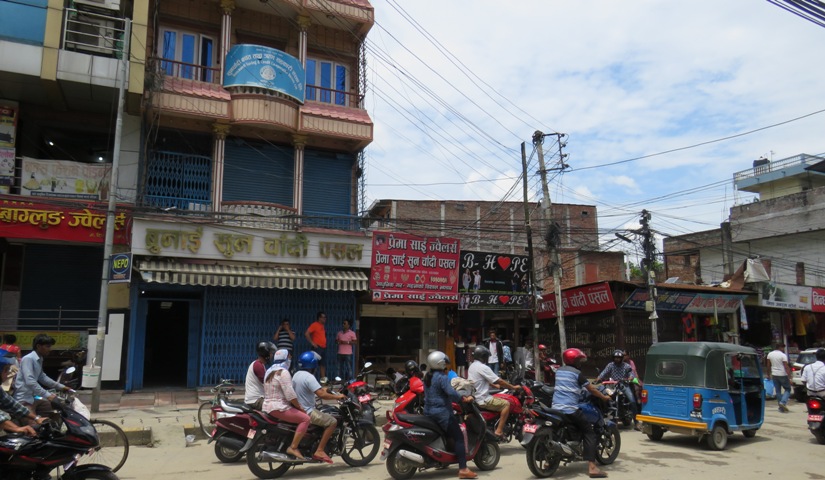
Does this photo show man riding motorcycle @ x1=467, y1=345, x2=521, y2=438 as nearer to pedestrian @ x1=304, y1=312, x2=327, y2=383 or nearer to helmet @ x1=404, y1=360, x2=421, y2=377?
helmet @ x1=404, y1=360, x2=421, y2=377

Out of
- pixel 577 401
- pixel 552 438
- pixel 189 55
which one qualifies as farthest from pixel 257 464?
pixel 189 55

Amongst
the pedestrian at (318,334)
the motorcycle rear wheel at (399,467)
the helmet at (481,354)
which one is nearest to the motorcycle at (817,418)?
the helmet at (481,354)

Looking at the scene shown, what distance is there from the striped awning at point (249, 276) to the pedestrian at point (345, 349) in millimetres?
1115

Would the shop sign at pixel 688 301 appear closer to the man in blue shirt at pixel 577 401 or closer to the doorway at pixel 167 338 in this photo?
the man in blue shirt at pixel 577 401

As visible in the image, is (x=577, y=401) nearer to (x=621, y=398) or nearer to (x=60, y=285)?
(x=621, y=398)

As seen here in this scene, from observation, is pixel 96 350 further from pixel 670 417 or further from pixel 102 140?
pixel 670 417

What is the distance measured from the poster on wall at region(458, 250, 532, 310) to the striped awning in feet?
11.3

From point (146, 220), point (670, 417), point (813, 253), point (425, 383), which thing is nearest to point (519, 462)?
point (425, 383)

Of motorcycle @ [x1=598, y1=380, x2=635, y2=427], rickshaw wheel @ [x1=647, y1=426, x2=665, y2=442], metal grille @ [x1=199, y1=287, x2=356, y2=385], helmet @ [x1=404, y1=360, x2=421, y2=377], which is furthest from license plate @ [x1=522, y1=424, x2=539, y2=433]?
metal grille @ [x1=199, y1=287, x2=356, y2=385]

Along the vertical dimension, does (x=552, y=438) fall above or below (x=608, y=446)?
Result: above

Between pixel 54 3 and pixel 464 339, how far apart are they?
567 inches

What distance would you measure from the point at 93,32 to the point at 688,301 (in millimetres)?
21021

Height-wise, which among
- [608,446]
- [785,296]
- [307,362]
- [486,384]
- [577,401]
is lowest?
[608,446]

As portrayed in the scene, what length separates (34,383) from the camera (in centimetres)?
692
